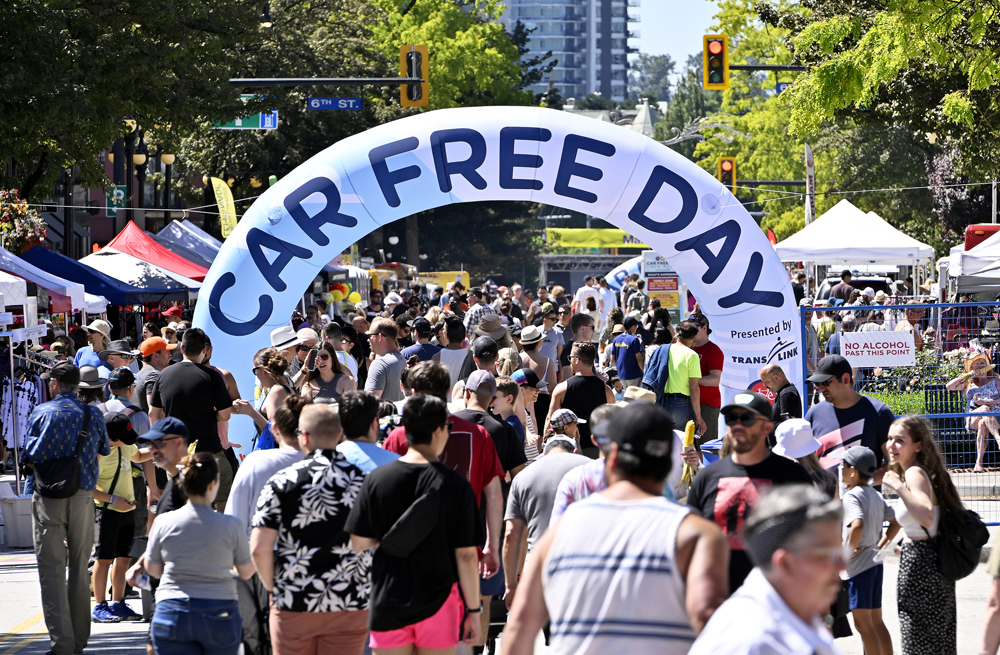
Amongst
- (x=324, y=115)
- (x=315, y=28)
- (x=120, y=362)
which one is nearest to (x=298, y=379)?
(x=120, y=362)

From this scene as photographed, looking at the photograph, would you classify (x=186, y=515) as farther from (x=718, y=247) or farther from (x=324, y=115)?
(x=324, y=115)

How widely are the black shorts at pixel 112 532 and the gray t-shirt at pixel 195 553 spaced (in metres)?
3.15

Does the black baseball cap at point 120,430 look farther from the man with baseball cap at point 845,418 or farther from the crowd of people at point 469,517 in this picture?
the man with baseball cap at point 845,418

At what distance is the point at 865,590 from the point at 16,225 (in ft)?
50.5

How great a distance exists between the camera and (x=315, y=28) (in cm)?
3638

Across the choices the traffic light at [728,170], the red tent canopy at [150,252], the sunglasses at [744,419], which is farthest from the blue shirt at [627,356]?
the traffic light at [728,170]

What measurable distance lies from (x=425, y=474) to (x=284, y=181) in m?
6.99

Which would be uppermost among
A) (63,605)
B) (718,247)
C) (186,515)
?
(718,247)

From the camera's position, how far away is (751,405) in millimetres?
4941

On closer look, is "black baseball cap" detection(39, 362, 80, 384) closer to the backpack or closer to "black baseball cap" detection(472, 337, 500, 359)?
"black baseball cap" detection(472, 337, 500, 359)

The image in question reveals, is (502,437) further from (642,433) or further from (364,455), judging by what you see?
(642,433)

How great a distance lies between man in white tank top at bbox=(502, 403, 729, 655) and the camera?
11.0ft

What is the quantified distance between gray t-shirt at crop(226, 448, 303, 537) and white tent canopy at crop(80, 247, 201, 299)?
15104mm

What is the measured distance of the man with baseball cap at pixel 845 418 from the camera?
711 cm
